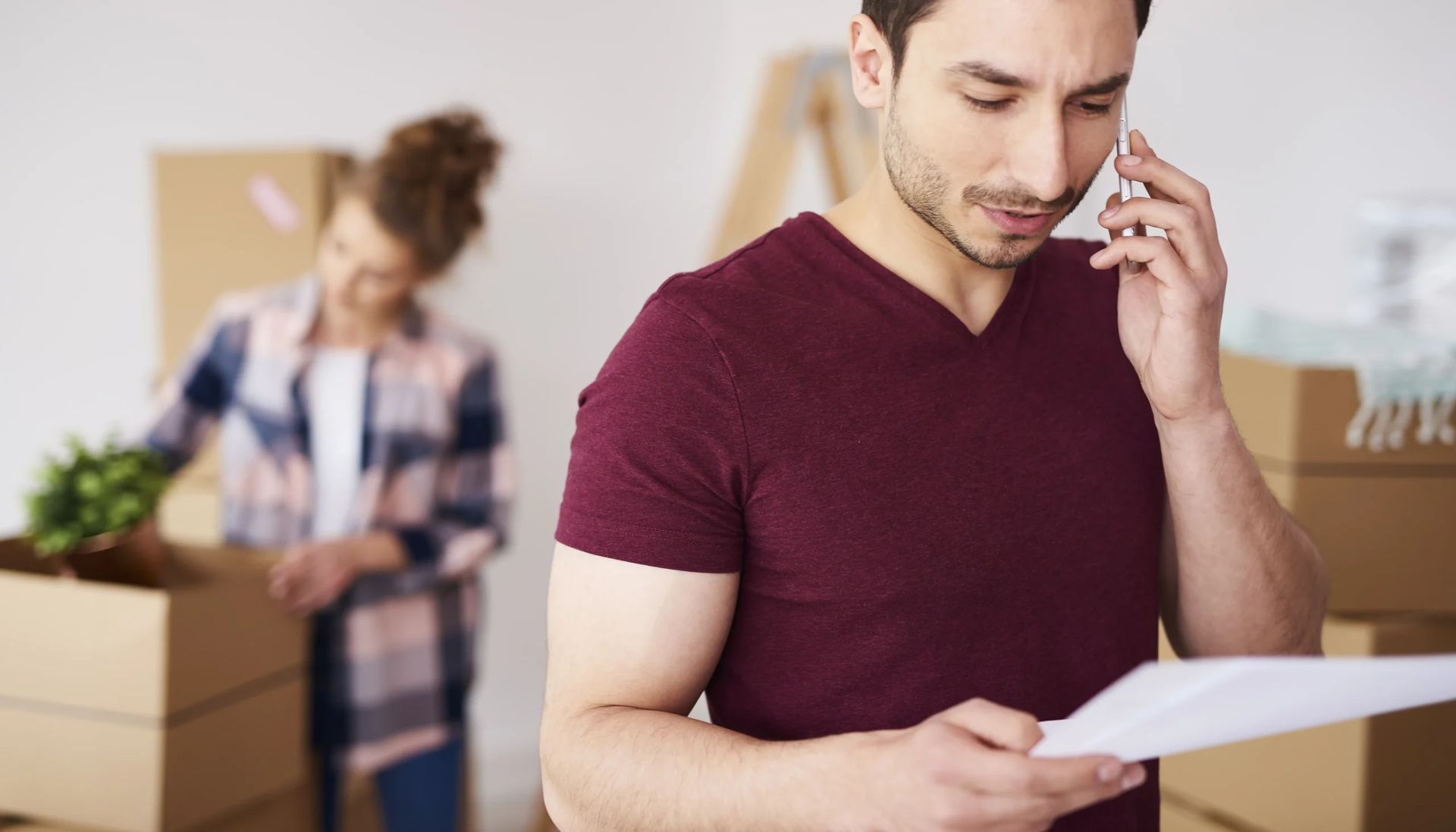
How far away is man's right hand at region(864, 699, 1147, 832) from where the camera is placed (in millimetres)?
700

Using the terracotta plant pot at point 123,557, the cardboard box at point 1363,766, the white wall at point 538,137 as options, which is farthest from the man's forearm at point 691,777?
the white wall at point 538,137

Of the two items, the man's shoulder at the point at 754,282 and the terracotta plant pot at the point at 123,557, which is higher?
the man's shoulder at the point at 754,282

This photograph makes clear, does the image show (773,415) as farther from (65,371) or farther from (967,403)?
(65,371)

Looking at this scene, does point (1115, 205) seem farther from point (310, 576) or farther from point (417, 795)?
point (417, 795)

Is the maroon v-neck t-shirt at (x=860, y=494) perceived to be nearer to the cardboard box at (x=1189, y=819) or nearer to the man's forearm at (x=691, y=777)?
the man's forearm at (x=691, y=777)

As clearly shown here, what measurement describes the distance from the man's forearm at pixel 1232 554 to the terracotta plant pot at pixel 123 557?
53.0 inches

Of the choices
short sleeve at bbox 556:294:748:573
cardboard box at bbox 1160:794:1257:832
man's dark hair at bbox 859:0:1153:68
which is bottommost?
cardboard box at bbox 1160:794:1257:832

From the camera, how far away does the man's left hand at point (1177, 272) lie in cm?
99

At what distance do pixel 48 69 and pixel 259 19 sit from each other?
46 centimetres

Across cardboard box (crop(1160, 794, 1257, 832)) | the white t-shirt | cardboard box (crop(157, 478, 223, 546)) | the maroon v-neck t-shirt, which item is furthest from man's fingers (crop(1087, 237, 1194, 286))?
cardboard box (crop(157, 478, 223, 546))

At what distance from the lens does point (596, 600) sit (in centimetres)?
89

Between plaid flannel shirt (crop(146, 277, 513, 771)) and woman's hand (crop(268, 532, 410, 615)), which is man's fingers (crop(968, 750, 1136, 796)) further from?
plaid flannel shirt (crop(146, 277, 513, 771))

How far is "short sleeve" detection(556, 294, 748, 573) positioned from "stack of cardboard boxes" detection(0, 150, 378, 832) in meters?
0.98

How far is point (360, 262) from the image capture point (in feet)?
6.79
